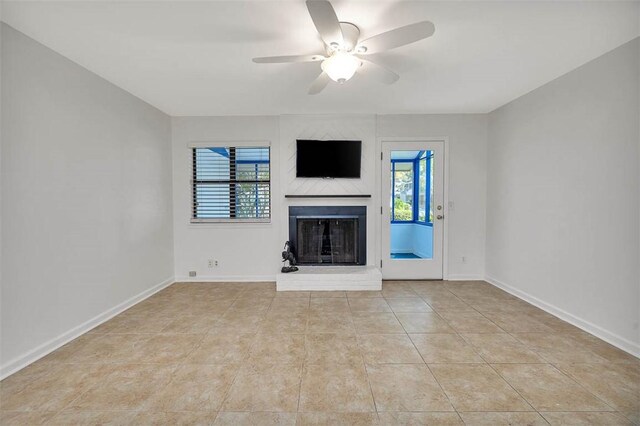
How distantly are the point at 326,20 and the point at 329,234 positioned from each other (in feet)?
9.74

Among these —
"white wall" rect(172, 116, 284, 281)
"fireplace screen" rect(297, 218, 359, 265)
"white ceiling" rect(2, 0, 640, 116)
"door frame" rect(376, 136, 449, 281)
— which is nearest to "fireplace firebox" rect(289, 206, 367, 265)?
"fireplace screen" rect(297, 218, 359, 265)

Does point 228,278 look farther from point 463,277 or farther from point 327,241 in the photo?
point 463,277

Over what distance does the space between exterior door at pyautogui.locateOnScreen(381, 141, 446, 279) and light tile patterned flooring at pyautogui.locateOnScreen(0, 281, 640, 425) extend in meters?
1.18

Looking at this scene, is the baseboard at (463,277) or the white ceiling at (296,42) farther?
the baseboard at (463,277)

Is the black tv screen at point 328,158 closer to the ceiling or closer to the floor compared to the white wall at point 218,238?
closer to the ceiling

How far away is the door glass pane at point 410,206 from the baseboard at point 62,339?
3490mm

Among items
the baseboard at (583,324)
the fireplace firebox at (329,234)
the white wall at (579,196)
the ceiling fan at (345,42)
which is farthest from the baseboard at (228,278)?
the white wall at (579,196)

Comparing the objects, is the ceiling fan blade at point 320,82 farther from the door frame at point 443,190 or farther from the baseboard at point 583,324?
the baseboard at point 583,324

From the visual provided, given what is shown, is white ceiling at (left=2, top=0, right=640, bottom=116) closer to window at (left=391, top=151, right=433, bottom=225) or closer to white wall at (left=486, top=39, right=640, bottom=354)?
white wall at (left=486, top=39, right=640, bottom=354)

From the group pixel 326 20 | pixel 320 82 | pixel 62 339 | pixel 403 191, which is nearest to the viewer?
pixel 326 20

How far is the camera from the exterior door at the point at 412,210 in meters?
4.10

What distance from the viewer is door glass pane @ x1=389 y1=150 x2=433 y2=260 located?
4152 mm

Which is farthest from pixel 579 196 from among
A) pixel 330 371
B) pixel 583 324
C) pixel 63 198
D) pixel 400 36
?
pixel 63 198

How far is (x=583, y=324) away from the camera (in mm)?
2531
